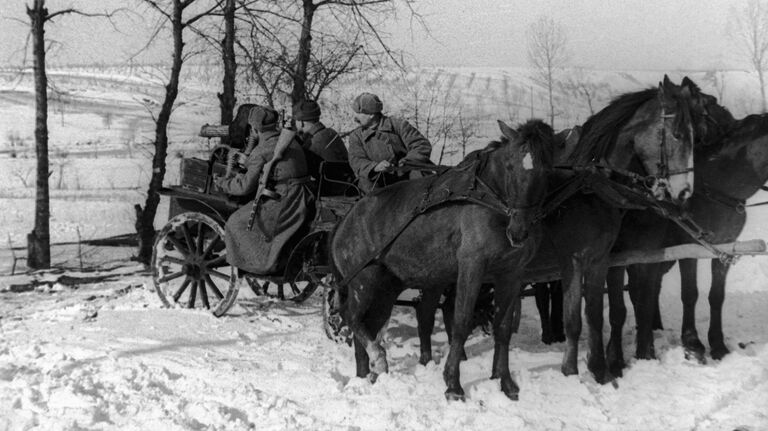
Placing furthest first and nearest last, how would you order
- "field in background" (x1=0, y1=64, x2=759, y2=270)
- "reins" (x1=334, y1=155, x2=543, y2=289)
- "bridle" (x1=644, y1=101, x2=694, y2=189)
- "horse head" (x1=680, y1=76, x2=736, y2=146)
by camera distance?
"field in background" (x1=0, y1=64, x2=759, y2=270)
"horse head" (x1=680, y1=76, x2=736, y2=146)
"bridle" (x1=644, y1=101, x2=694, y2=189)
"reins" (x1=334, y1=155, x2=543, y2=289)

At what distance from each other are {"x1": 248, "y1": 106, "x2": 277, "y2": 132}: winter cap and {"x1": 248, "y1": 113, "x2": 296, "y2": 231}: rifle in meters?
0.32

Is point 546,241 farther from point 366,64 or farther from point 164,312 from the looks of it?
point 366,64

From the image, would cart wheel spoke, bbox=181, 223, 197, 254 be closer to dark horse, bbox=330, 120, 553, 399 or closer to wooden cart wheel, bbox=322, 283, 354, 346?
wooden cart wheel, bbox=322, 283, 354, 346

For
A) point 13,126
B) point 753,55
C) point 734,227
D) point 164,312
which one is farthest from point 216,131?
point 13,126

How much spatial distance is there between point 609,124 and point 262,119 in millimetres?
3687

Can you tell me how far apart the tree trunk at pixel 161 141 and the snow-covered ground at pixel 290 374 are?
5.43ft

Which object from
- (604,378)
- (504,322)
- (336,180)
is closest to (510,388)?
(504,322)

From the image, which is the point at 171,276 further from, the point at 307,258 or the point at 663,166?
the point at 663,166

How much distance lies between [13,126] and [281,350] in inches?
1200

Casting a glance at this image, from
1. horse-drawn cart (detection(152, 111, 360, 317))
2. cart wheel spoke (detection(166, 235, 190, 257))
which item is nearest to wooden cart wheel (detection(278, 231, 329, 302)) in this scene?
horse-drawn cart (detection(152, 111, 360, 317))

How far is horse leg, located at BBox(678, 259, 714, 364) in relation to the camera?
20.9 feet

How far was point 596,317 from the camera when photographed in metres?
5.90

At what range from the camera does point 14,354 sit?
250 inches

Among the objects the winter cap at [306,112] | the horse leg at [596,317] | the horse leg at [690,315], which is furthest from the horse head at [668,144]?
the winter cap at [306,112]
